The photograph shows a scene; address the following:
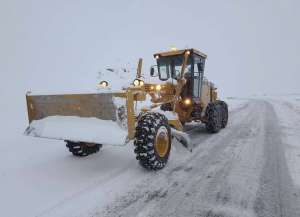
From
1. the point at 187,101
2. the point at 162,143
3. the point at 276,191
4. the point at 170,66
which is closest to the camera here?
the point at 276,191

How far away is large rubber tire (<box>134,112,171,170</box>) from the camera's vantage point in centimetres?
395

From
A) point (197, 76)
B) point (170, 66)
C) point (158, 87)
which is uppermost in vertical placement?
point (170, 66)

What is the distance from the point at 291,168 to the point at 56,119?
4150 millimetres

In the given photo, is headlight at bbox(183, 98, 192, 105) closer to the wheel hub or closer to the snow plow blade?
the wheel hub

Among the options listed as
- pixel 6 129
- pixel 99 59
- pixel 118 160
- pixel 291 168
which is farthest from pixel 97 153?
pixel 99 59

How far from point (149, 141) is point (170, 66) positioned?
3664 mm

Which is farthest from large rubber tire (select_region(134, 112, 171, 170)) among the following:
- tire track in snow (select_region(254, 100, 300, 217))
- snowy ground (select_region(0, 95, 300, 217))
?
tire track in snow (select_region(254, 100, 300, 217))

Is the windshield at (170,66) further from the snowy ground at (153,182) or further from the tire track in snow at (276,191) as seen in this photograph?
the tire track in snow at (276,191)

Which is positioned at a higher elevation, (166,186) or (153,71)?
(153,71)

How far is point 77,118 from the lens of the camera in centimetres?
418

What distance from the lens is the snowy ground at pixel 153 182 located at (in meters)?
3.03

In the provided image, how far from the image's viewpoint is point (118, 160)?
4.86m

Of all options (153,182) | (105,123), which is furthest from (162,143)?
(105,123)

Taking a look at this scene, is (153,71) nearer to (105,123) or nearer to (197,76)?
(197,76)
